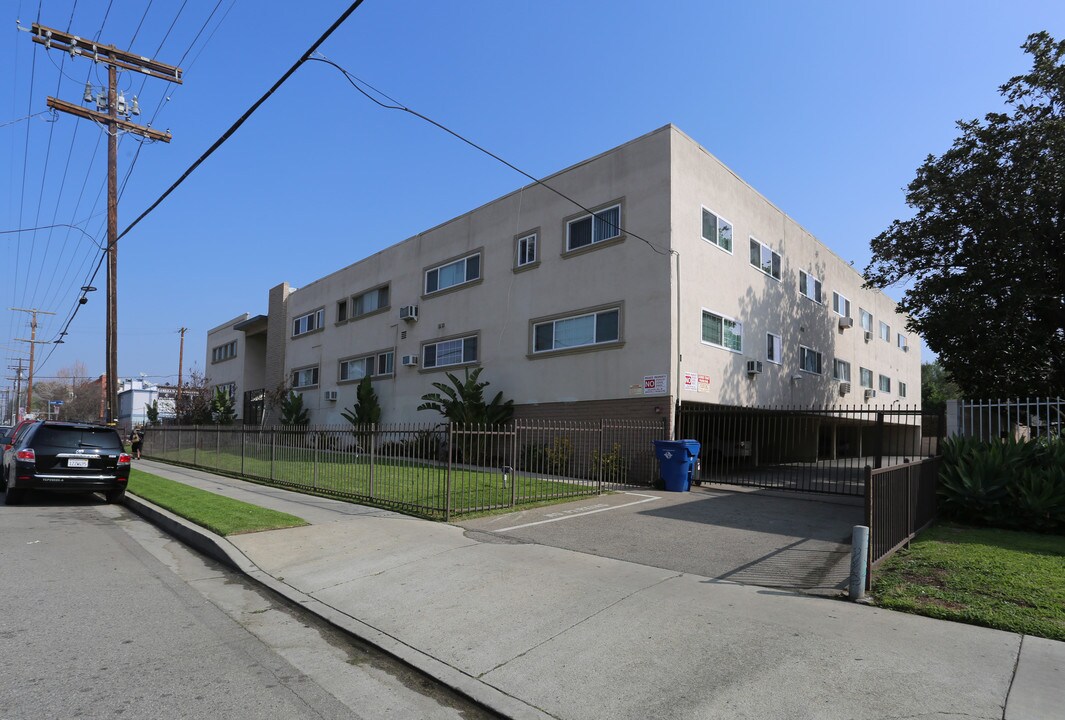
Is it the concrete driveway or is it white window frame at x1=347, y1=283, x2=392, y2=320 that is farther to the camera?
white window frame at x1=347, y1=283, x2=392, y2=320

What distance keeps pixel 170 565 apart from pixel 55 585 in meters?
1.35

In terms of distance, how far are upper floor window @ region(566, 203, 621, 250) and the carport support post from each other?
12.5m

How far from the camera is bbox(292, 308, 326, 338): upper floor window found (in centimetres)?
3212

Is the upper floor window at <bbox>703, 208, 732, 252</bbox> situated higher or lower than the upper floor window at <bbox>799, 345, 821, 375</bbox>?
higher

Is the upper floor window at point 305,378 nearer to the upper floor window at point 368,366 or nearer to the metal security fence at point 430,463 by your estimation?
the upper floor window at point 368,366

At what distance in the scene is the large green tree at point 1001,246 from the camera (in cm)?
1867

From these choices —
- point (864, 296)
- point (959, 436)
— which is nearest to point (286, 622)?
point (959, 436)

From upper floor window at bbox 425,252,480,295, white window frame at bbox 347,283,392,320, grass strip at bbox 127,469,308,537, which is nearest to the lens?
grass strip at bbox 127,469,308,537

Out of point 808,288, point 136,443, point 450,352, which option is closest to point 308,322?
point 136,443

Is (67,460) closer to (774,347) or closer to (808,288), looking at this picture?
(774,347)

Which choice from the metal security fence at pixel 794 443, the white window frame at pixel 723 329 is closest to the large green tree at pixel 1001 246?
the metal security fence at pixel 794 443

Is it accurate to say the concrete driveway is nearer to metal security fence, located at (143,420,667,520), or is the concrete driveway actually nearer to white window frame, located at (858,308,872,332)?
metal security fence, located at (143,420,667,520)

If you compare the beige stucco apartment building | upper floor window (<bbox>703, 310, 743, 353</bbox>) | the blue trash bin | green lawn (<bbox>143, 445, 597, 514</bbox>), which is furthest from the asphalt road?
upper floor window (<bbox>703, 310, 743, 353</bbox>)

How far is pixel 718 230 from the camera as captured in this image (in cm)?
1839
